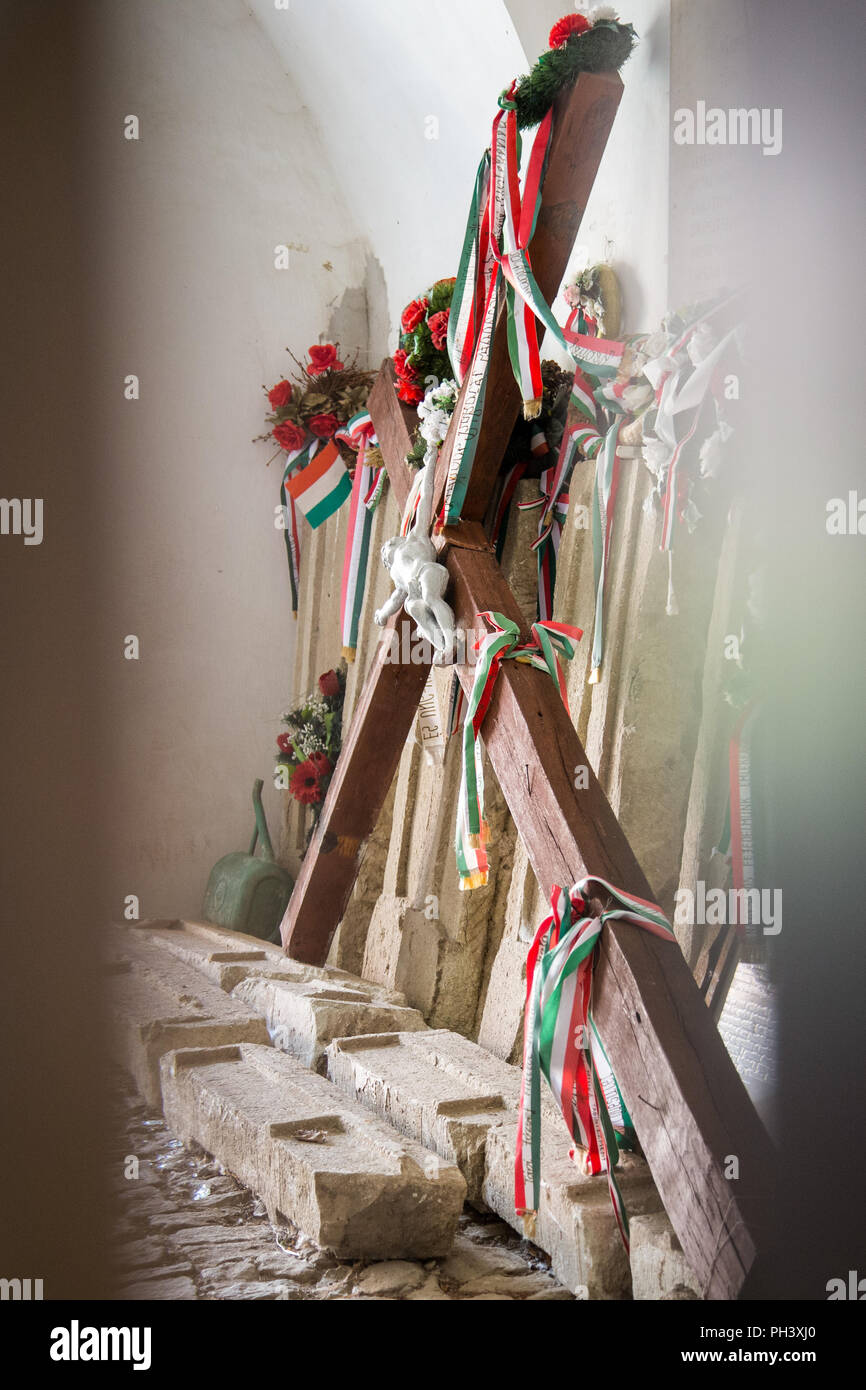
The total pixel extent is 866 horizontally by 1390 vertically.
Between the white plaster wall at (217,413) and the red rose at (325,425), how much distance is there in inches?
17.4

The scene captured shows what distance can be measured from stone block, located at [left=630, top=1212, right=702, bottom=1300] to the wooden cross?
0.03 meters

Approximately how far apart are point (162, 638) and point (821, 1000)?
13.7 feet

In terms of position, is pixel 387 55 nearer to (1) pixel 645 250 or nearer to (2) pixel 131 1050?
(1) pixel 645 250

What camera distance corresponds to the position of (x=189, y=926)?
443 cm

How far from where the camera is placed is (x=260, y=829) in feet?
16.1

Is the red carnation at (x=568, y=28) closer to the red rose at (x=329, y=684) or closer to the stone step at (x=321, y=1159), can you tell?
the stone step at (x=321, y=1159)

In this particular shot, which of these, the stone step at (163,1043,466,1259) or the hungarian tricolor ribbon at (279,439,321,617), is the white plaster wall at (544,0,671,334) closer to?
the stone step at (163,1043,466,1259)

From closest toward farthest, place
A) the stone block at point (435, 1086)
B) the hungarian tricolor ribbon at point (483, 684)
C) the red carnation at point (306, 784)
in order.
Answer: the stone block at point (435, 1086) < the hungarian tricolor ribbon at point (483, 684) < the red carnation at point (306, 784)

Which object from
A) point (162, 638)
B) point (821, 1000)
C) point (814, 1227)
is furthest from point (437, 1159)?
point (162, 638)

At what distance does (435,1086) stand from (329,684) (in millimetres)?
2438

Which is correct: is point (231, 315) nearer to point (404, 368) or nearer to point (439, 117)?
point (439, 117)

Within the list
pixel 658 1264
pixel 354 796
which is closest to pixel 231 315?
pixel 354 796

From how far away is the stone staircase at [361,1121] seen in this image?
1.89 metres

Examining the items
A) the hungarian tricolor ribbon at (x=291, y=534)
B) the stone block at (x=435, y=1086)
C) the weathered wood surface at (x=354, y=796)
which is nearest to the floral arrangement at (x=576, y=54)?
the weathered wood surface at (x=354, y=796)
